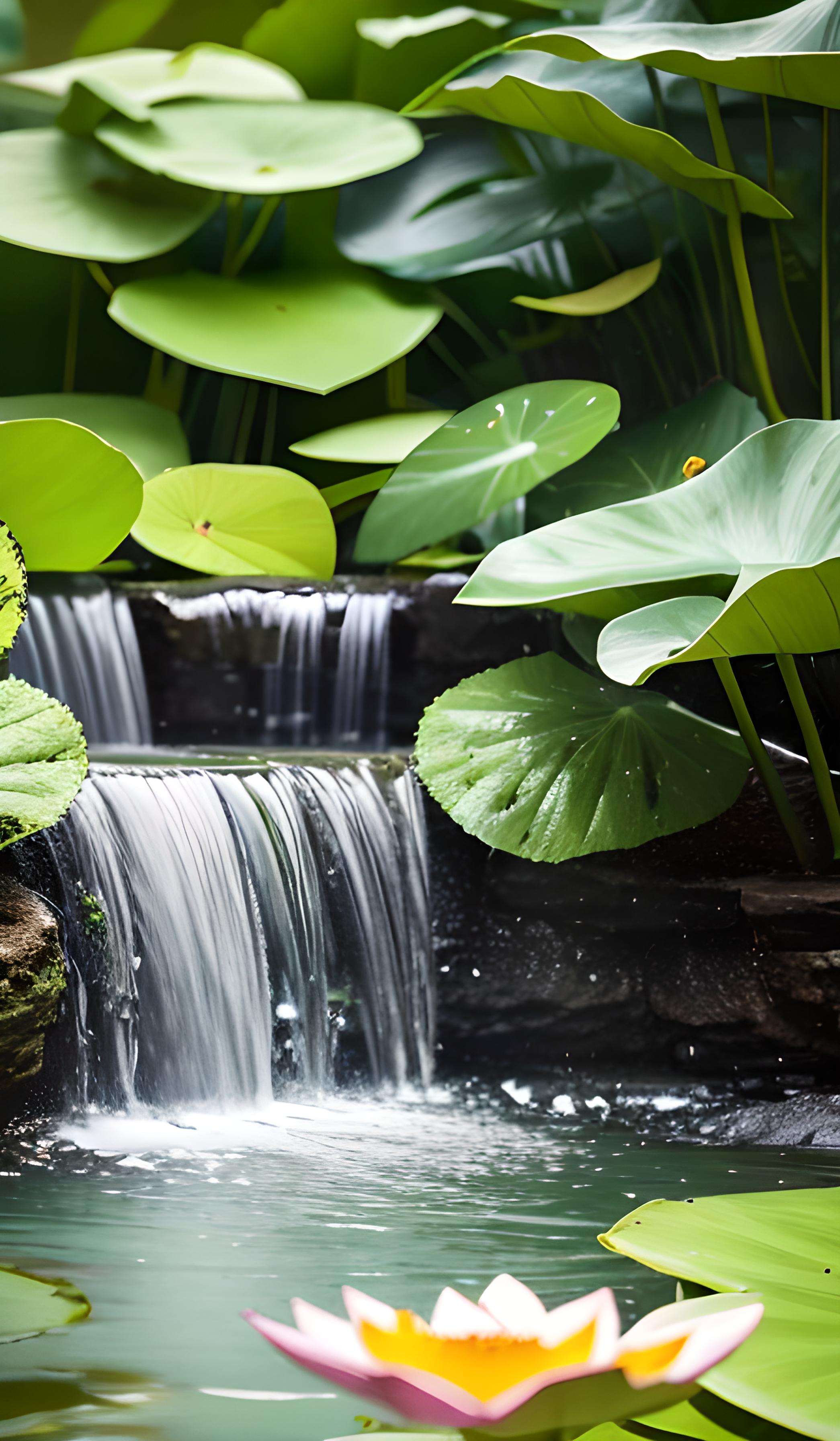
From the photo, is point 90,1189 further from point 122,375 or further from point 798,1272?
point 122,375

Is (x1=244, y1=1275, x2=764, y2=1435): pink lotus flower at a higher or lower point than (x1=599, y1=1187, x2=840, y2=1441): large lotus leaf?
higher

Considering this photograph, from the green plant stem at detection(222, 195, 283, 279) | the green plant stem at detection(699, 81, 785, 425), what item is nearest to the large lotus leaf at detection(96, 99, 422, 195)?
the green plant stem at detection(222, 195, 283, 279)

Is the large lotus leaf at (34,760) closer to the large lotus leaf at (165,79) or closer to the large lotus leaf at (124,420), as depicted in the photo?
the large lotus leaf at (124,420)

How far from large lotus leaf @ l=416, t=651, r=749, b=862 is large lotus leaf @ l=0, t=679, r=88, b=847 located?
57cm

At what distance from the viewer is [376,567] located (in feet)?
9.90

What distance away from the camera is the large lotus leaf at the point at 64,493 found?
5.39 ft

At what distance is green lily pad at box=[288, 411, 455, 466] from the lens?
8.68 ft

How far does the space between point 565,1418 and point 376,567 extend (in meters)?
2.73

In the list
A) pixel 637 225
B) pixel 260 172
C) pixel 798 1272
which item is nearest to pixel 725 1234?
pixel 798 1272

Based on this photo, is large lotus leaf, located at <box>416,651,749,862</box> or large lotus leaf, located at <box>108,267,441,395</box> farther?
large lotus leaf, located at <box>108,267,441,395</box>

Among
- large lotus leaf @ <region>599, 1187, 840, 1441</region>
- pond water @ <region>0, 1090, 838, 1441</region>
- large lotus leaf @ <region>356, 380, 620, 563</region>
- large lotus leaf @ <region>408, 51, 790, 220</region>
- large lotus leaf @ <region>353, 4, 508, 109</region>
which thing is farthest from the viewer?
large lotus leaf @ <region>353, 4, 508, 109</region>

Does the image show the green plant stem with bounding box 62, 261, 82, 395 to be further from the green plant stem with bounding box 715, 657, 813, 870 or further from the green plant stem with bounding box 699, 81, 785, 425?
the green plant stem with bounding box 715, 657, 813, 870

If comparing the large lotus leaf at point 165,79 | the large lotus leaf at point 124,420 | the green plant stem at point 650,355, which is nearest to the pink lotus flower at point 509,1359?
the large lotus leaf at point 124,420

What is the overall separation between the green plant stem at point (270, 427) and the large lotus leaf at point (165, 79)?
0.77 metres
